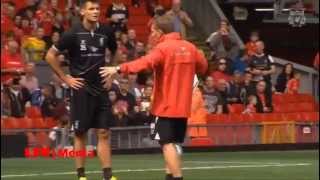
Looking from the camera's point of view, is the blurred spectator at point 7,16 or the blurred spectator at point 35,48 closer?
the blurred spectator at point 7,16

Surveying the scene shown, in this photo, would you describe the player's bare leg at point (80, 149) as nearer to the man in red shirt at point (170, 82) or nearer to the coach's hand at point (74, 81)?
the coach's hand at point (74, 81)

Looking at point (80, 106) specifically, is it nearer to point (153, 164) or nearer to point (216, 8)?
point (153, 164)

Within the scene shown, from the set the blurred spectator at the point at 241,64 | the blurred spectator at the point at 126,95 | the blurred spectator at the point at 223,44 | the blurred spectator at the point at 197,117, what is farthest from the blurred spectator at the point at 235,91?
the blurred spectator at the point at 126,95

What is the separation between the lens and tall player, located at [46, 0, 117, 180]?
37.4 ft

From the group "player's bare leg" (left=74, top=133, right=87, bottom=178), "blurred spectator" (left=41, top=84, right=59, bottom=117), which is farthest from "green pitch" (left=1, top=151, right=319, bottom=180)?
"blurred spectator" (left=41, top=84, right=59, bottom=117)

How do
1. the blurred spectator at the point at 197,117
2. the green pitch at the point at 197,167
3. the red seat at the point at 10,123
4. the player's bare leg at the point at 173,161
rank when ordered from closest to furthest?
the player's bare leg at the point at 173,161
the green pitch at the point at 197,167
the red seat at the point at 10,123
the blurred spectator at the point at 197,117

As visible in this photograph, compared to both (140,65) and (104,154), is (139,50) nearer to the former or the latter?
(104,154)

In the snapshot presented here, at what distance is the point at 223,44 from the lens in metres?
25.9

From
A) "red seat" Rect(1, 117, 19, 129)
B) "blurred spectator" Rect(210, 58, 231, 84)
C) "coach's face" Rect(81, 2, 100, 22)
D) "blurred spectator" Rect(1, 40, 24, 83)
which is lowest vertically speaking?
"red seat" Rect(1, 117, 19, 129)

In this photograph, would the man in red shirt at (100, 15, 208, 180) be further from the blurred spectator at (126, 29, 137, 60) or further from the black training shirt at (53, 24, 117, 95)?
the blurred spectator at (126, 29, 137, 60)

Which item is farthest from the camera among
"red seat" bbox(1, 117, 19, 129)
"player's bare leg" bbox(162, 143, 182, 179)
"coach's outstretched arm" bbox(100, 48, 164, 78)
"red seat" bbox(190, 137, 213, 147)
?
"red seat" bbox(190, 137, 213, 147)

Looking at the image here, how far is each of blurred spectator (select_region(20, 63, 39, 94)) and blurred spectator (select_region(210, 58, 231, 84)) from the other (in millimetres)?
4180

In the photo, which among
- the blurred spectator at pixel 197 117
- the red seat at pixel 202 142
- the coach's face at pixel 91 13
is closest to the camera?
the coach's face at pixel 91 13

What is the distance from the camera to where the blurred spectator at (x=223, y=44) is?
83.9 ft
